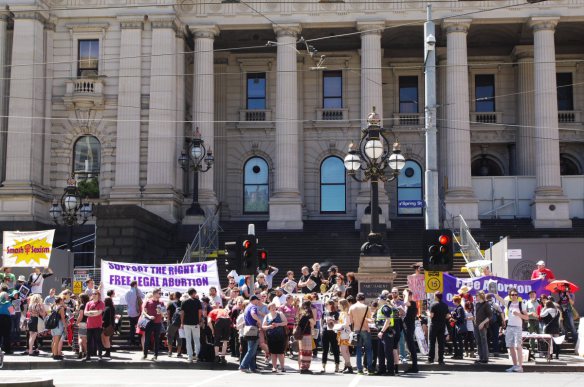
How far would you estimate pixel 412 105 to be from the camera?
4997cm

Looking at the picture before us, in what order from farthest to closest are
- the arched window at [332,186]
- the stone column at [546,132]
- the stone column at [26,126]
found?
the arched window at [332,186] → the stone column at [546,132] → the stone column at [26,126]

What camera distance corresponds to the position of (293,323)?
24203 millimetres

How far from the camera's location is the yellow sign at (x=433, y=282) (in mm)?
23094

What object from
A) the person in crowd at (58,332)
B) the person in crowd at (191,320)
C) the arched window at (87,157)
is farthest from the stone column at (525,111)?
the person in crowd at (58,332)

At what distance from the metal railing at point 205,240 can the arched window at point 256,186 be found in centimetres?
618

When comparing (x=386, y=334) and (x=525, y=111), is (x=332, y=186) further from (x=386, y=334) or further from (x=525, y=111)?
(x=386, y=334)

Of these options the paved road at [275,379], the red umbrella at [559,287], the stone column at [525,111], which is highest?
the stone column at [525,111]

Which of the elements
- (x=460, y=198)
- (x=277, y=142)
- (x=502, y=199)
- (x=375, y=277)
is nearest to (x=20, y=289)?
(x=375, y=277)

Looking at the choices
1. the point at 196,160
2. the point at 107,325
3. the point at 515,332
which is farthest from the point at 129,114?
the point at 515,332

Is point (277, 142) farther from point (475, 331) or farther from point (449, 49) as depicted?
point (475, 331)

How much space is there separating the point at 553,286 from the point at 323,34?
81.0ft

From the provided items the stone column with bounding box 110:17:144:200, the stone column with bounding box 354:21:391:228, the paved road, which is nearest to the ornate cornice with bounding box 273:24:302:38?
the stone column with bounding box 354:21:391:228

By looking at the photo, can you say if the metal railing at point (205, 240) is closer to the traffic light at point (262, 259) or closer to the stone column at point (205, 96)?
the stone column at point (205, 96)

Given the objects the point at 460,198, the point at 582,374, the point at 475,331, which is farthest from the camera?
the point at 460,198
